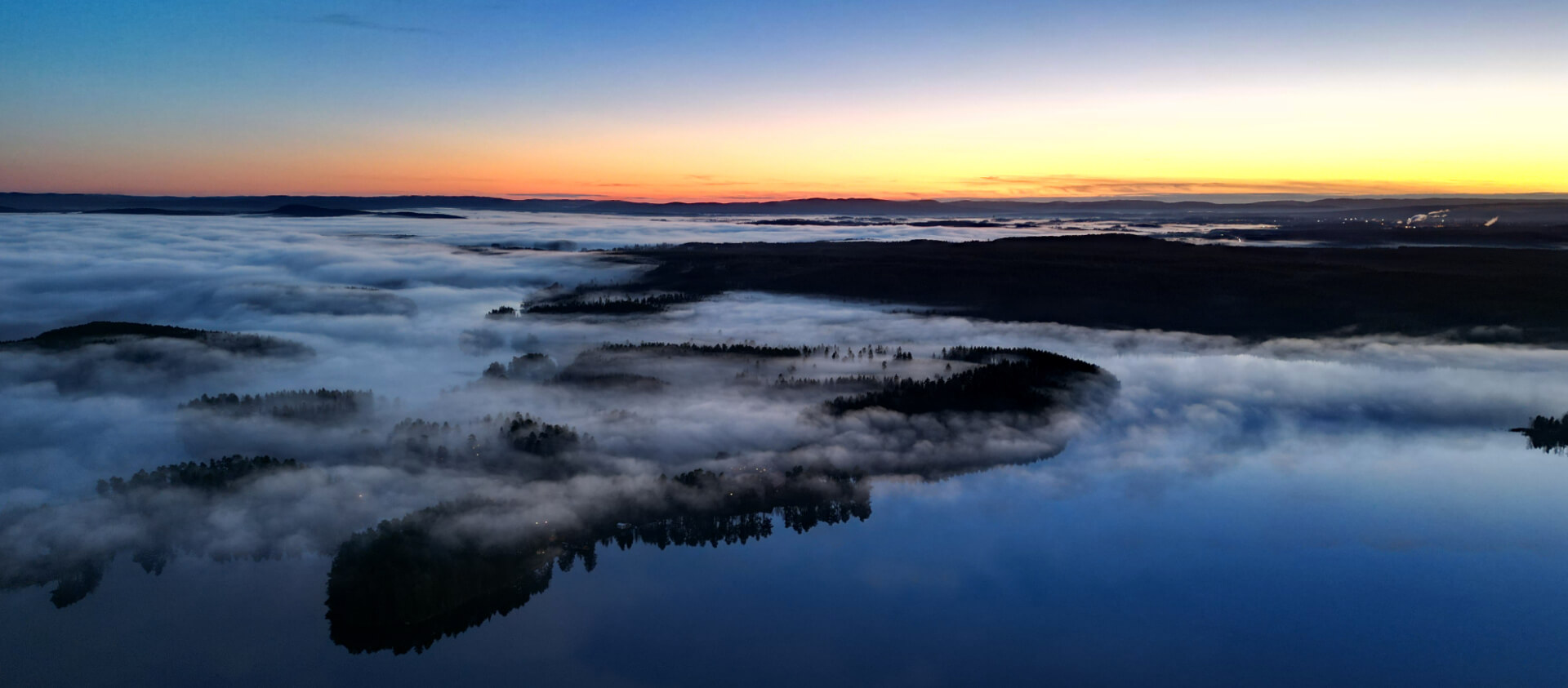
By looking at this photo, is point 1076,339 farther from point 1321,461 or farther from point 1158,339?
point 1321,461

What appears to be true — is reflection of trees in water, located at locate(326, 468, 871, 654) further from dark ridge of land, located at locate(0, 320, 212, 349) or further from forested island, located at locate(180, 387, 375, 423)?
dark ridge of land, located at locate(0, 320, 212, 349)

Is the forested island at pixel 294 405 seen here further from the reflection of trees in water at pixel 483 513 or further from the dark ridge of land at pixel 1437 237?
the dark ridge of land at pixel 1437 237

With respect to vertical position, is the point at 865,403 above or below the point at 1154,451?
above

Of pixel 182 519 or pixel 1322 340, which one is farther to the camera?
pixel 1322 340

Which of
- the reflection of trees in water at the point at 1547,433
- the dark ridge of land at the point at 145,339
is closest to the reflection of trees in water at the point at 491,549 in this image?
the reflection of trees in water at the point at 1547,433

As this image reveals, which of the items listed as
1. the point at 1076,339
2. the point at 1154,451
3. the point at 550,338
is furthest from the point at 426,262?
the point at 1154,451

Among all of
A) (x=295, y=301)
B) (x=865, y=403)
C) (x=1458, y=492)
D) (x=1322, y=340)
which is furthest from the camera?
(x=295, y=301)

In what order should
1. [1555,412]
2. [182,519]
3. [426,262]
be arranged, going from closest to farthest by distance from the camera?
[182,519], [1555,412], [426,262]

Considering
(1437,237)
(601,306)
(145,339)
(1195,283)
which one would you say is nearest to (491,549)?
Result: (145,339)
